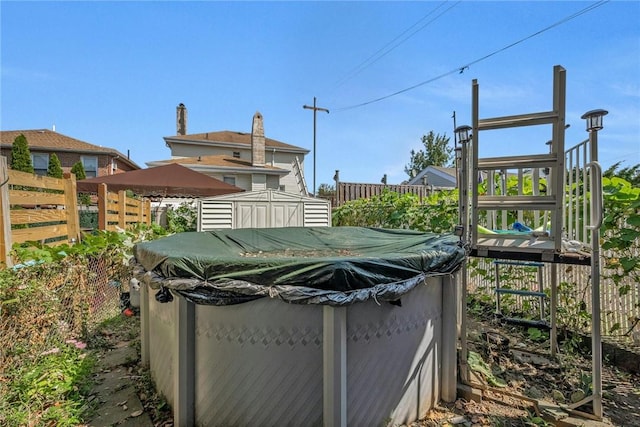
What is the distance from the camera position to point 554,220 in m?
2.25

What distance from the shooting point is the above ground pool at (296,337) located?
157cm

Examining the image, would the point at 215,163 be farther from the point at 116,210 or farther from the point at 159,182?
the point at 116,210

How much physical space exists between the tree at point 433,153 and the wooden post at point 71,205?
1186 inches

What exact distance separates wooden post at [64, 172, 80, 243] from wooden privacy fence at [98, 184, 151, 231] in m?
1.22

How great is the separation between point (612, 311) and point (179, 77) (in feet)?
31.1

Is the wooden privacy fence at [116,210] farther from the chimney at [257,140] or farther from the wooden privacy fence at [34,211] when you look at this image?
the chimney at [257,140]

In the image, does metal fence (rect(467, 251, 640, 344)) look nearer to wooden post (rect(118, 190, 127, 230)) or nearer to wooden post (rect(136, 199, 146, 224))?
wooden post (rect(118, 190, 127, 230))

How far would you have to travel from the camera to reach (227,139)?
18.1m

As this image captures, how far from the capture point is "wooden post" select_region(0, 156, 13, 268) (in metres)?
2.19

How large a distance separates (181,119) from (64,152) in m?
6.07

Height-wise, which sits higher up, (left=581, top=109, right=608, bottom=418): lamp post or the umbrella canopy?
the umbrella canopy

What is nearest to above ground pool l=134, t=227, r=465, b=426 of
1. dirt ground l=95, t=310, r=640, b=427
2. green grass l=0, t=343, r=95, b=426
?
dirt ground l=95, t=310, r=640, b=427

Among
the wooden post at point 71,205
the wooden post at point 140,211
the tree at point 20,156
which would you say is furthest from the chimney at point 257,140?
the wooden post at point 71,205

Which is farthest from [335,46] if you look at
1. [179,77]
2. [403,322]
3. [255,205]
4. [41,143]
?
[41,143]
